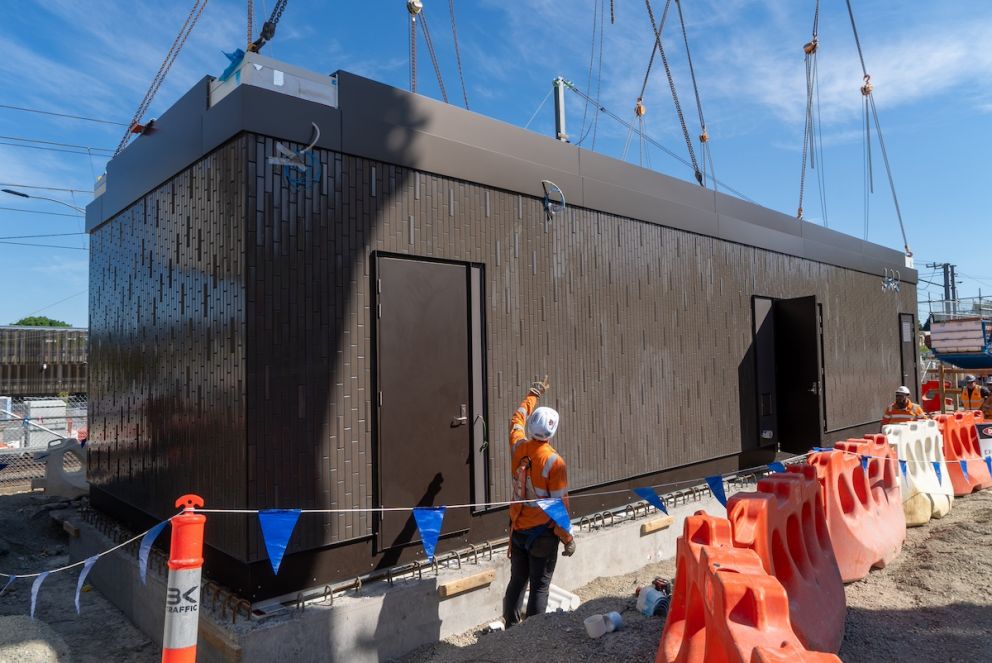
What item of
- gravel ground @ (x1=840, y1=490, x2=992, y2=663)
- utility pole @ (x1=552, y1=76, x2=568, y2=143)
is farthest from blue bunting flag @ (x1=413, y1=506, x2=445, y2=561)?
utility pole @ (x1=552, y1=76, x2=568, y2=143)

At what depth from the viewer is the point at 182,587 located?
3205mm

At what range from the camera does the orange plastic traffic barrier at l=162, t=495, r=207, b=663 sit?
3207 millimetres

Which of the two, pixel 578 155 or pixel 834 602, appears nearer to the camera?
pixel 834 602

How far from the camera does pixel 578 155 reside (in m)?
8.18

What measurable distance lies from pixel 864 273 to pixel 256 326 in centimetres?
1424

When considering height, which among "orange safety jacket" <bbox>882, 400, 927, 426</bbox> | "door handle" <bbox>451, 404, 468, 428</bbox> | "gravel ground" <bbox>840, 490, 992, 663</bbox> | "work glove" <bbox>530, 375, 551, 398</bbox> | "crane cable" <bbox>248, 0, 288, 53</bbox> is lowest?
"gravel ground" <bbox>840, 490, 992, 663</bbox>

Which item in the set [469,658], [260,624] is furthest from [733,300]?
[260,624]

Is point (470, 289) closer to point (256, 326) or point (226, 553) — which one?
point (256, 326)

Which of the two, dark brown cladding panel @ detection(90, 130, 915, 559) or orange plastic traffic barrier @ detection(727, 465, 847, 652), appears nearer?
orange plastic traffic barrier @ detection(727, 465, 847, 652)

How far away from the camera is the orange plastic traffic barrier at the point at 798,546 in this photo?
177 inches

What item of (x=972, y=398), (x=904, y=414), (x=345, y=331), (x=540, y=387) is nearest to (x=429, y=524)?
(x=345, y=331)

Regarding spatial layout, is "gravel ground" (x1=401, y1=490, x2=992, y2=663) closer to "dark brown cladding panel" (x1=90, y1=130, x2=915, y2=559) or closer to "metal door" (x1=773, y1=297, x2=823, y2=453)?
"dark brown cladding panel" (x1=90, y1=130, x2=915, y2=559)

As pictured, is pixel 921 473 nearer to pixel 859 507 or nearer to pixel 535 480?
pixel 859 507

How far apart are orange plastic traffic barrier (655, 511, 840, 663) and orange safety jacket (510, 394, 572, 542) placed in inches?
55.8
